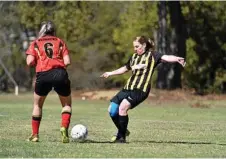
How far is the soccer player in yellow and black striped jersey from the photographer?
1283 centimetres

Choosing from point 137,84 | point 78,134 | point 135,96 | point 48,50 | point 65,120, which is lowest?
point 78,134

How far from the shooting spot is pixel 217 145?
12516mm

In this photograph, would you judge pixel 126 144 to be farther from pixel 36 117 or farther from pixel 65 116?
pixel 36 117

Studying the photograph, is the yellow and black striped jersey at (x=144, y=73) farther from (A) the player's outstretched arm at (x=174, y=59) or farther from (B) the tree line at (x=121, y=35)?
(B) the tree line at (x=121, y=35)

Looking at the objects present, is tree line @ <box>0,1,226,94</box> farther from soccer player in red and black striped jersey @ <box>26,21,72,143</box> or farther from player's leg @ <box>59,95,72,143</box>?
soccer player in red and black striped jersey @ <box>26,21,72,143</box>

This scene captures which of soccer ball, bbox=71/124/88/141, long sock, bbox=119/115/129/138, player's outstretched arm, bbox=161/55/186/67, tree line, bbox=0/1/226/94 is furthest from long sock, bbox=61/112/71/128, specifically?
tree line, bbox=0/1/226/94

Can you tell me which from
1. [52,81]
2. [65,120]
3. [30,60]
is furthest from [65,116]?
[30,60]

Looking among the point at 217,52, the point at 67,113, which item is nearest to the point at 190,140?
the point at 67,113

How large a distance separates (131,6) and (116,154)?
45.1 metres

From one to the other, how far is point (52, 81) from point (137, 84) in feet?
5.25

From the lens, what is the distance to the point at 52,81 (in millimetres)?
12445

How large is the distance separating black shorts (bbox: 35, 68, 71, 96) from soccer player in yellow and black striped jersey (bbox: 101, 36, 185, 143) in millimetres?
1060

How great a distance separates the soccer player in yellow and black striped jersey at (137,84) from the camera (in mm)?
12828

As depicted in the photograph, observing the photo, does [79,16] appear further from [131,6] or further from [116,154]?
[116,154]
